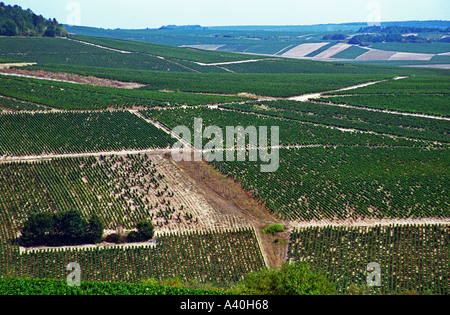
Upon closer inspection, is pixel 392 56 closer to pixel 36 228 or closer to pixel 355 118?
pixel 355 118

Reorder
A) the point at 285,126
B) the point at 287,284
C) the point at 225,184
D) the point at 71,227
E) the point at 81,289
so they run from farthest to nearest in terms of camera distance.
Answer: the point at 285,126, the point at 225,184, the point at 71,227, the point at 287,284, the point at 81,289

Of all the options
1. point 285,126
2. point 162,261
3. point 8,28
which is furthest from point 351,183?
point 8,28

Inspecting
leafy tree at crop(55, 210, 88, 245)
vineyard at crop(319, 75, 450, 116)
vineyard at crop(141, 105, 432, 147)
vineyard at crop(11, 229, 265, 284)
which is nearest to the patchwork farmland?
vineyard at crop(11, 229, 265, 284)

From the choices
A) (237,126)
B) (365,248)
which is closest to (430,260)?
(365,248)

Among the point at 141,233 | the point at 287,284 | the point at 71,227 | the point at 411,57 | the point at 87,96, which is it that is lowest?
the point at 141,233

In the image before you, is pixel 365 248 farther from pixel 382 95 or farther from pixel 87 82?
pixel 87 82

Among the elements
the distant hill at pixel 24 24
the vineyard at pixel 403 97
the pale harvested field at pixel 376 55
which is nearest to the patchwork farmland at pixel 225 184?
the vineyard at pixel 403 97
